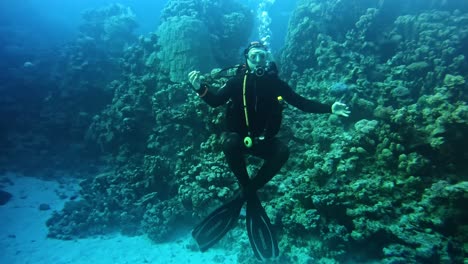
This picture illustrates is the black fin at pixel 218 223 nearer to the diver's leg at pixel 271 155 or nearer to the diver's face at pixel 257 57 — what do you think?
the diver's leg at pixel 271 155

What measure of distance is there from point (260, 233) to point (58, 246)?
667cm

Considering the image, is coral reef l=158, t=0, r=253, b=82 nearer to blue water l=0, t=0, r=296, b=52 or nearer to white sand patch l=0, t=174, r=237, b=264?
white sand patch l=0, t=174, r=237, b=264

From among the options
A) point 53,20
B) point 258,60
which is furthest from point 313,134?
point 53,20

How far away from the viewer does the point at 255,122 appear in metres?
4.33

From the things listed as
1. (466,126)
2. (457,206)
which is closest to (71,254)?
(457,206)

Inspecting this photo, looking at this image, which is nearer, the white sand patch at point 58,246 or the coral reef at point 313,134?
the coral reef at point 313,134

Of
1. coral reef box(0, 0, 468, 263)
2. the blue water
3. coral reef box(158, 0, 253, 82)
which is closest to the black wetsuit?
coral reef box(0, 0, 468, 263)

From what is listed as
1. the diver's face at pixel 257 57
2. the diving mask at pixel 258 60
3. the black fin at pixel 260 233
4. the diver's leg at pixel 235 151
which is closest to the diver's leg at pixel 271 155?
the diver's leg at pixel 235 151

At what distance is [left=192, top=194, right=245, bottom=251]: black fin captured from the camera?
474 centimetres

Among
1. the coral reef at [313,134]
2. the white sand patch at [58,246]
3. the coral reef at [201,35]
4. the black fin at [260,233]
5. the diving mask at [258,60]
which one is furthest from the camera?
the coral reef at [201,35]

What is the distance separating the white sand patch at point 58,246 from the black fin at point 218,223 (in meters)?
1.53

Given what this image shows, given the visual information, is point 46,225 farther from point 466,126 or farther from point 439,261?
point 466,126

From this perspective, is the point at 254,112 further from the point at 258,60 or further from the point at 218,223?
the point at 218,223

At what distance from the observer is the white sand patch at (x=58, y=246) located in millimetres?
6742
